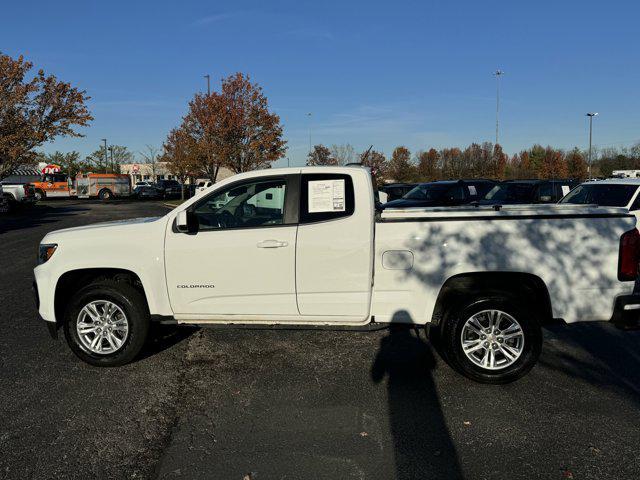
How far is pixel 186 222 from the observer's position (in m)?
4.59

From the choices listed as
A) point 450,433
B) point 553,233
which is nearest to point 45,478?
point 450,433

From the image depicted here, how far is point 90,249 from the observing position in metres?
4.79

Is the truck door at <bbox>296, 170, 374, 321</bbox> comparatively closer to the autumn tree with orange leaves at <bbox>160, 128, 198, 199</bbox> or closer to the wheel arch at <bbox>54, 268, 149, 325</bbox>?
the wheel arch at <bbox>54, 268, 149, 325</bbox>

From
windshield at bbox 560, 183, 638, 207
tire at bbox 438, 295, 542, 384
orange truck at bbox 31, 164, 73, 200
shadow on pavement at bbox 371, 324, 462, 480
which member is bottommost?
shadow on pavement at bbox 371, 324, 462, 480

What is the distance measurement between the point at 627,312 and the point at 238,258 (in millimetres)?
3379

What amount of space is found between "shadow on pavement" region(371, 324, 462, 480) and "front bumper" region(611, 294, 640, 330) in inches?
65.8

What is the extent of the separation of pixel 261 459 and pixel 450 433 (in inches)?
53.4

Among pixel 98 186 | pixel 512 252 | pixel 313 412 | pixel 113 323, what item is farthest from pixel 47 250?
pixel 98 186

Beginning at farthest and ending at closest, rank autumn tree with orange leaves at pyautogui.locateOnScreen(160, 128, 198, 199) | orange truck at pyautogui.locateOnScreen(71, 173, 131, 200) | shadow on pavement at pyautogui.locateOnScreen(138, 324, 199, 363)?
orange truck at pyautogui.locateOnScreen(71, 173, 131, 200)
autumn tree with orange leaves at pyautogui.locateOnScreen(160, 128, 198, 199)
shadow on pavement at pyautogui.locateOnScreen(138, 324, 199, 363)

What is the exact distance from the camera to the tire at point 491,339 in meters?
4.38

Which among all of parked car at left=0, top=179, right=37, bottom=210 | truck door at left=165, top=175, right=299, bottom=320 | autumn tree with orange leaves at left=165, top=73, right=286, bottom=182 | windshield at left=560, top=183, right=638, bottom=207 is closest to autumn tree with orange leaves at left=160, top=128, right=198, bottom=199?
autumn tree with orange leaves at left=165, top=73, right=286, bottom=182

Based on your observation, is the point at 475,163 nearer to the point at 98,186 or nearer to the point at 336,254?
the point at 98,186

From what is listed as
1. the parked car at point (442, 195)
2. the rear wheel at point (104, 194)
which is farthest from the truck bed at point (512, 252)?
the rear wheel at point (104, 194)

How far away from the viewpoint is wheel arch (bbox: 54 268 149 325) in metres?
4.91
